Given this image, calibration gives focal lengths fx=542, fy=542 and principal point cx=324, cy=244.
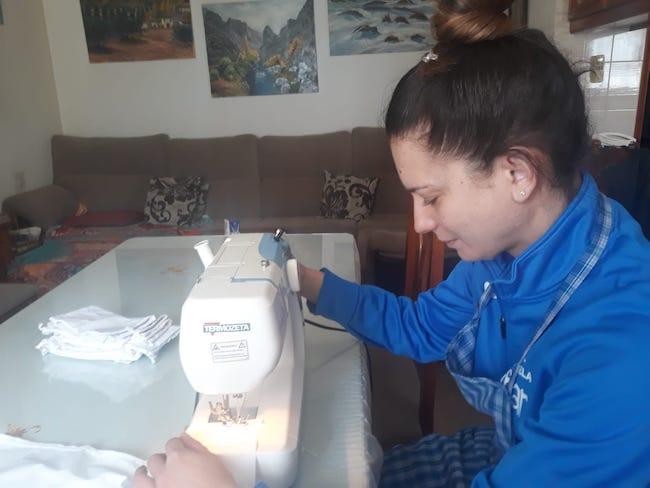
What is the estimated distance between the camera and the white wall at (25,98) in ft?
11.7

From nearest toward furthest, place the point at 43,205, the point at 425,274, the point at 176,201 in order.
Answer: the point at 425,274, the point at 43,205, the point at 176,201

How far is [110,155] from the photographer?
3.94 m

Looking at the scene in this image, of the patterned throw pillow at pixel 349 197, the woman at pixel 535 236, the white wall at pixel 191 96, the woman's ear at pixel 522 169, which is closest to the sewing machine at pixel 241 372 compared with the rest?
the woman at pixel 535 236

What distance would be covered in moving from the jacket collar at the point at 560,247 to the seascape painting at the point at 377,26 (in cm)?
337

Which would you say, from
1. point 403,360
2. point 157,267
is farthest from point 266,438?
point 403,360

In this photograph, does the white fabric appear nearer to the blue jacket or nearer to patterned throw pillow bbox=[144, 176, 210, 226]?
the blue jacket

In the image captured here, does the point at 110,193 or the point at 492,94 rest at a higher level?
the point at 492,94

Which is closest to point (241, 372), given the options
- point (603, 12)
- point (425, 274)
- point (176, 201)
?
point (425, 274)

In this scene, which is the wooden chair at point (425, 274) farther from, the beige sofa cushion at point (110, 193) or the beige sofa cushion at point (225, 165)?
the beige sofa cushion at point (110, 193)

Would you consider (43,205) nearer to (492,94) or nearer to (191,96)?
(191,96)

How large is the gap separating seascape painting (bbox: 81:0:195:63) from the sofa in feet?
2.06

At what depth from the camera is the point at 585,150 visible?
77cm

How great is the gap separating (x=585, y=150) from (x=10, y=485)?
2.84ft

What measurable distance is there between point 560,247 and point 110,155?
377 centimetres
